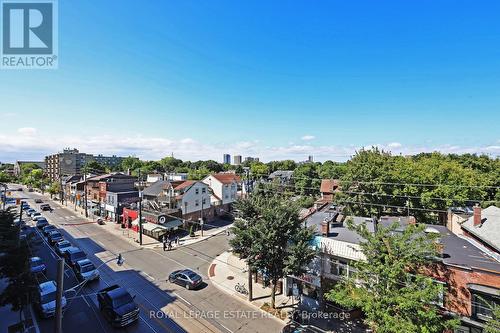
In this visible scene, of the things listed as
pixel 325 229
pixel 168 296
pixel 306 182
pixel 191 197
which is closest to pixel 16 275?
pixel 168 296

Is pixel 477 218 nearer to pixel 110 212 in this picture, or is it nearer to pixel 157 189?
pixel 157 189

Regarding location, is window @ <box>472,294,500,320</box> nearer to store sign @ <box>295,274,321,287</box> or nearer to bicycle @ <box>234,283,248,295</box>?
store sign @ <box>295,274,321,287</box>

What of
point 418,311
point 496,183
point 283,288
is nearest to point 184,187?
point 283,288

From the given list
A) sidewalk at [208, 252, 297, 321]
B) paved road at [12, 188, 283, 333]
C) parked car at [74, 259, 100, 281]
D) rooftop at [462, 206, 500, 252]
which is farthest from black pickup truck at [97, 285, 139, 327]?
rooftop at [462, 206, 500, 252]

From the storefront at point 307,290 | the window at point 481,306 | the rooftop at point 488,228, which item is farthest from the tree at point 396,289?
the storefront at point 307,290

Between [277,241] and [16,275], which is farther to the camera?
[277,241]

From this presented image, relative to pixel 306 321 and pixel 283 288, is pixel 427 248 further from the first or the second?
pixel 283 288
